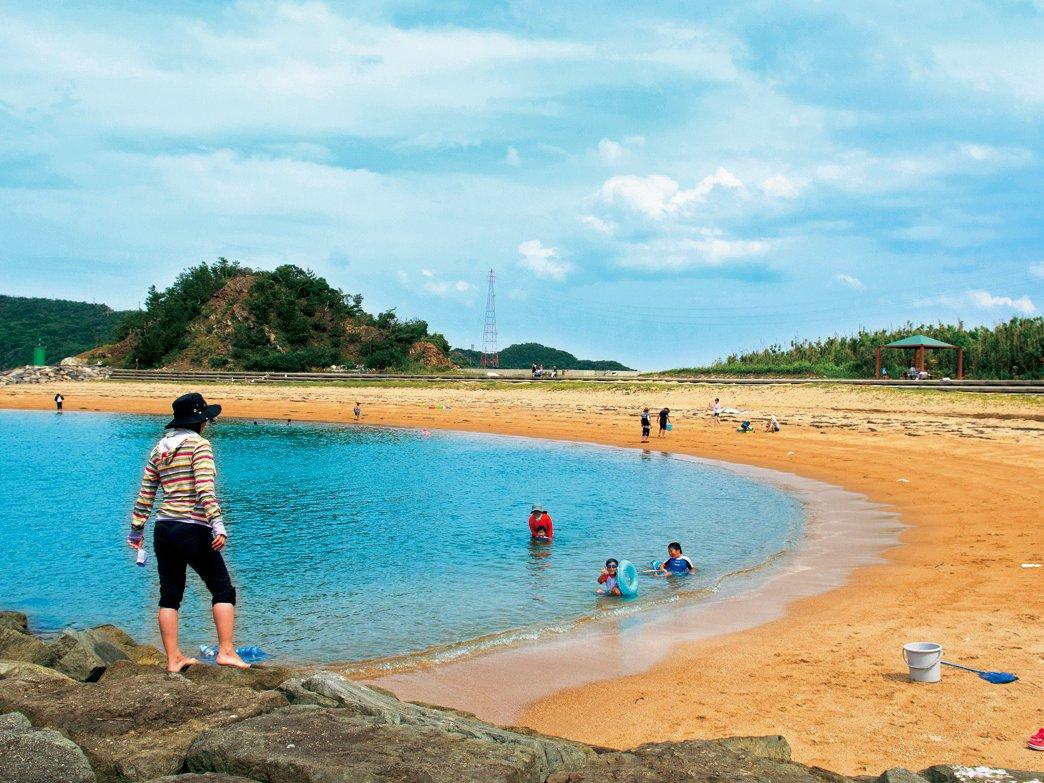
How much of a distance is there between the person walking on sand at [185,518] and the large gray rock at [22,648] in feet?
6.54

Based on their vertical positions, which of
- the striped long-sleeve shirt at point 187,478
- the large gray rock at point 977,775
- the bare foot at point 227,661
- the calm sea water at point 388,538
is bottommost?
the calm sea water at point 388,538

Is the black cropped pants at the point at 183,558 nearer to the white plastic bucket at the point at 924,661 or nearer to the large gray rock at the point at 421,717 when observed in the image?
the large gray rock at the point at 421,717

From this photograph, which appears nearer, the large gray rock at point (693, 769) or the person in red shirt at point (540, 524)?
the large gray rock at point (693, 769)

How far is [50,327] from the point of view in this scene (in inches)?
5738

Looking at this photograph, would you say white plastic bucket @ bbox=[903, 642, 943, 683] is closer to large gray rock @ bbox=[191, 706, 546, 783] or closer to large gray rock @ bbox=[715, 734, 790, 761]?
large gray rock @ bbox=[715, 734, 790, 761]

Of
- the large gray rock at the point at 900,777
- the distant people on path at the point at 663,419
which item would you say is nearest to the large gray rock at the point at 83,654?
the large gray rock at the point at 900,777

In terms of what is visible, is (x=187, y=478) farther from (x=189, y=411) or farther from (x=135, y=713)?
(x=135, y=713)

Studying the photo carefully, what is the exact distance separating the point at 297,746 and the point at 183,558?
2.80m

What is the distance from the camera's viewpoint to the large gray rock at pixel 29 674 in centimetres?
686

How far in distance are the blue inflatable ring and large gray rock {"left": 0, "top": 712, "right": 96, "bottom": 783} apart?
8.70 m

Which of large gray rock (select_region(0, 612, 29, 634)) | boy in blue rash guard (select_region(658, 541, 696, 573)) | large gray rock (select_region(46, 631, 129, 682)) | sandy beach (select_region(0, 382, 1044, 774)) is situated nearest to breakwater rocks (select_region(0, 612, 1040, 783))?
large gray rock (select_region(46, 631, 129, 682))

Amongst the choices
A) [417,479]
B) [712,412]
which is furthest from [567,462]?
[712,412]

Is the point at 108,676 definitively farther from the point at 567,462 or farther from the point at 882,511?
the point at 567,462

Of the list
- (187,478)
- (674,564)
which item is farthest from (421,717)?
(674,564)
